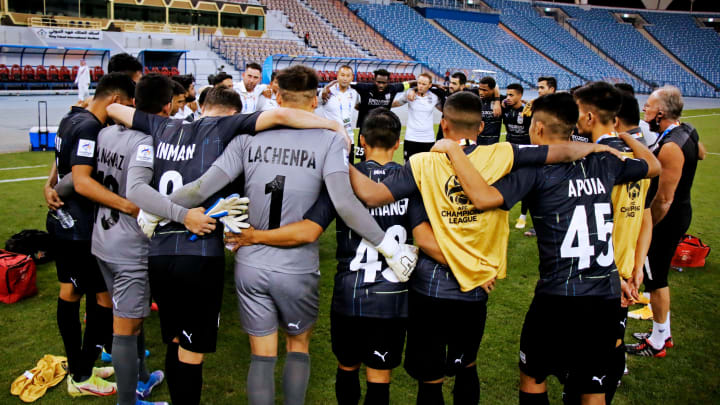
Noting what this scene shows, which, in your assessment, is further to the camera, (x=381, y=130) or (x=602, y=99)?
(x=602, y=99)

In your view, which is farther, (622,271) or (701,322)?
(701,322)

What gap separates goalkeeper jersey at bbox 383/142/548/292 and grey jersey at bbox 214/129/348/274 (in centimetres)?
43

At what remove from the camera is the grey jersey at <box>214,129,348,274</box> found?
3129 millimetres

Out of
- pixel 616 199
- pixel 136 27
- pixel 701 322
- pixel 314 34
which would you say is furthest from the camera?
pixel 314 34

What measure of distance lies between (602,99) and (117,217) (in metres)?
3.39

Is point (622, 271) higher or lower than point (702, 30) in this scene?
lower

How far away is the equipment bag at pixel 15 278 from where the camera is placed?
5.50 metres

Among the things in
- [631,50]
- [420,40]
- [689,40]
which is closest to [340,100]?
[420,40]

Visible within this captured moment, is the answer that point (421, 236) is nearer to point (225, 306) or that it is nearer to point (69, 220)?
point (69, 220)

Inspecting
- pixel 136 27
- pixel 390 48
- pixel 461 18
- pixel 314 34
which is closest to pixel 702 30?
pixel 461 18

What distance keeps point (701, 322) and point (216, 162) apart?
542 centimetres

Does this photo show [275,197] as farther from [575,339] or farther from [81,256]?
[575,339]

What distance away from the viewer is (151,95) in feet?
12.0

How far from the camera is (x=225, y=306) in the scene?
19.1 feet
